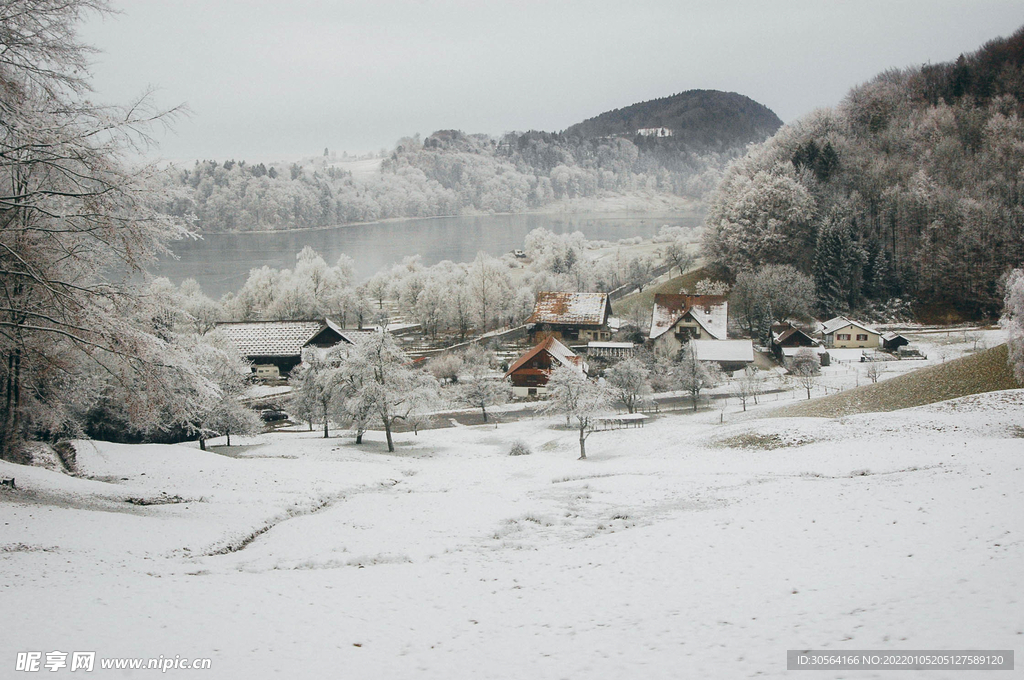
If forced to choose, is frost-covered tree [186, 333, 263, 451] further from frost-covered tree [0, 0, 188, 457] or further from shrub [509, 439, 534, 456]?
frost-covered tree [0, 0, 188, 457]

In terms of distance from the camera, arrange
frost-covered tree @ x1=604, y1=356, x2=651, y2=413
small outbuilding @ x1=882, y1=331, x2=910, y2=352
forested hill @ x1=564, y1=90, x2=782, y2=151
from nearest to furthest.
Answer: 1. frost-covered tree @ x1=604, y1=356, x2=651, y2=413
2. small outbuilding @ x1=882, y1=331, x2=910, y2=352
3. forested hill @ x1=564, y1=90, x2=782, y2=151

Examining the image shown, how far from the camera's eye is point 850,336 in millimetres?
48031

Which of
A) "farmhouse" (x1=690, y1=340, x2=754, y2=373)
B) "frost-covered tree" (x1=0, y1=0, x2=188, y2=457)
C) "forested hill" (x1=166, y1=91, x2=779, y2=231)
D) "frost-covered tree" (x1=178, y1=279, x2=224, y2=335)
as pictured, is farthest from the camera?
"forested hill" (x1=166, y1=91, x2=779, y2=231)

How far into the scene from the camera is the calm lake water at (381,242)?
8612 cm

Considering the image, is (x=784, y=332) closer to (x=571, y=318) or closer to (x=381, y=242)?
(x=571, y=318)

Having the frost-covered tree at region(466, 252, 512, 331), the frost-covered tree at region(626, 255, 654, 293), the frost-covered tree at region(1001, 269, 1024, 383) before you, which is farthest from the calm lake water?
the frost-covered tree at region(1001, 269, 1024, 383)

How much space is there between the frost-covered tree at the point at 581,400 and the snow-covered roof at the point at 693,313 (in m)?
19.8

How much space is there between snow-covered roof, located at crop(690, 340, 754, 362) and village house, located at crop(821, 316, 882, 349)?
7250mm

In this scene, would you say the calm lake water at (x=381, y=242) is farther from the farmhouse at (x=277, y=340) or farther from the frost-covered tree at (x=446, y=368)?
the frost-covered tree at (x=446, y=368)

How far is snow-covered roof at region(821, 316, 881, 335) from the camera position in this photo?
4769cm

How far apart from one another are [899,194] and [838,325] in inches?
838

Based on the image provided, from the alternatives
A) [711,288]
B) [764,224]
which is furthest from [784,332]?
[764,224]

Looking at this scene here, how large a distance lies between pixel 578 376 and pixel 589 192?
126977mm

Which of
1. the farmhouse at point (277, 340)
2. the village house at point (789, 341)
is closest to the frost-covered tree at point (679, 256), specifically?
the village house at point (789, 341)
